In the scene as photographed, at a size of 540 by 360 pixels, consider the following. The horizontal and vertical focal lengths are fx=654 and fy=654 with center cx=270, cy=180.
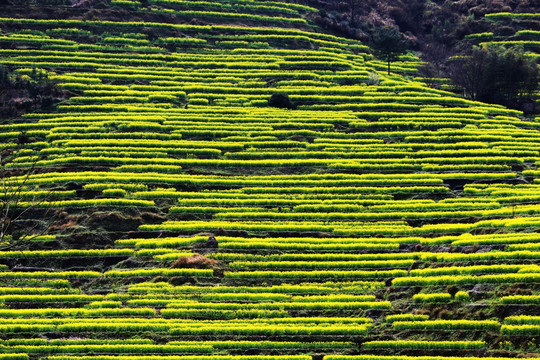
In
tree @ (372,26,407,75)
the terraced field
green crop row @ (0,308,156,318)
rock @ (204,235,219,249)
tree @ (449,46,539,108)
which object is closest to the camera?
the terraced field

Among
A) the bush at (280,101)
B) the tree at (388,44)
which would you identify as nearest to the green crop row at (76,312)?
the bush at (280,101)

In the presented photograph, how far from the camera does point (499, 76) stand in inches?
2916

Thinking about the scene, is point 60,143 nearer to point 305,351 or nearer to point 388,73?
point 305,351

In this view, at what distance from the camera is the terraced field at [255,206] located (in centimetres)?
3234

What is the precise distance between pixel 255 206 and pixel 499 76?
39659 mm

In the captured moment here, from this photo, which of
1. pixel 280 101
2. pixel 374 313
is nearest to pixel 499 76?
pixel 280 101

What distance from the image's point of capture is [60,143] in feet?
190

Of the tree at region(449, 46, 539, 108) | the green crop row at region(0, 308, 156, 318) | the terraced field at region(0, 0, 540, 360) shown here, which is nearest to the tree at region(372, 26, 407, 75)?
the terraced field at region(0, 0, 540, 360)

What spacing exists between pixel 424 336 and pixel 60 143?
38.7 meters

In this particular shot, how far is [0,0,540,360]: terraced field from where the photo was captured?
32.3 metres

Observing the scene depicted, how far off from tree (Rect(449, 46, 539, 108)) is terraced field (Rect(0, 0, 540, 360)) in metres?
3.27

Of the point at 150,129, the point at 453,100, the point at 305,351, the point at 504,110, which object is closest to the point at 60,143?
the point at 150,129

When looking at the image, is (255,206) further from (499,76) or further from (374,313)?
(499,76)

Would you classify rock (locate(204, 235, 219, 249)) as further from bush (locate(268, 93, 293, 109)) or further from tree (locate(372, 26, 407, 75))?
tree (locate(372, 26, 407, 75))
